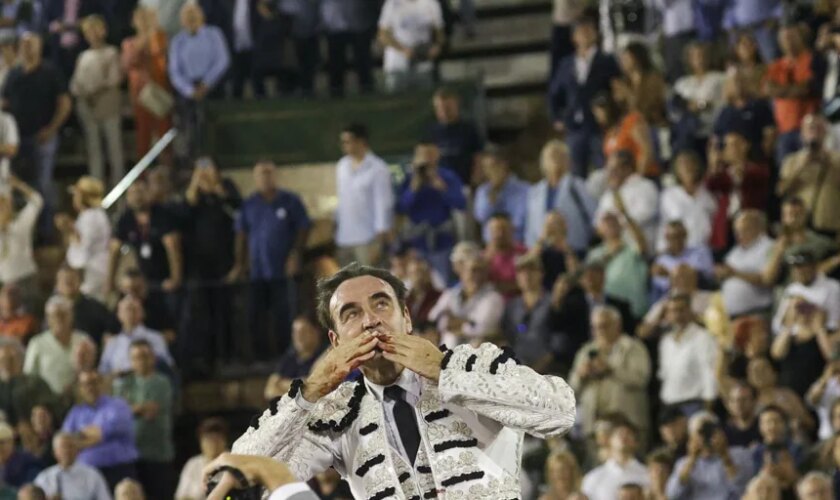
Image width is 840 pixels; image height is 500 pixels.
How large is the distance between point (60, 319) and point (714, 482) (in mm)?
5000

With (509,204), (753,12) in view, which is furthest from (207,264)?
(753,12)

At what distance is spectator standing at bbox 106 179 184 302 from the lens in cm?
1509

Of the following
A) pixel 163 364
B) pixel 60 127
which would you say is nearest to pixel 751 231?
pixel 163 364

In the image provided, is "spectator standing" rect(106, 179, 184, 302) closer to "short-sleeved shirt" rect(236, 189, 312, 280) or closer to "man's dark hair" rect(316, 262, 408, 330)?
"short-sleeved shirt" rect(236, 189, 312, 280)

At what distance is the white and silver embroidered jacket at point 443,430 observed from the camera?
5.77 m

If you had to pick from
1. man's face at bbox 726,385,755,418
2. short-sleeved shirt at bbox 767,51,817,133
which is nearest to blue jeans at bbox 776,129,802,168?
short-sleeved shirt at bbox 767,51,817,133

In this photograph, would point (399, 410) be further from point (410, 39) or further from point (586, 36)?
point (410, 39)

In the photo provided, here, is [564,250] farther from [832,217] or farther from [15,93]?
[15,93]

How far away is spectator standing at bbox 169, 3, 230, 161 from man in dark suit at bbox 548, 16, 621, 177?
296cm

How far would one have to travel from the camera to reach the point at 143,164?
56.7 feet

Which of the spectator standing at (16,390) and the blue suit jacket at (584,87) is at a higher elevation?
the blue suit jacket at (584,87)

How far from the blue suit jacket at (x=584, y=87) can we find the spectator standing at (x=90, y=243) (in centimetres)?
372

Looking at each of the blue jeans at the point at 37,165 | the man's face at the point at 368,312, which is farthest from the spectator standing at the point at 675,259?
the man's face at the point at 368,312

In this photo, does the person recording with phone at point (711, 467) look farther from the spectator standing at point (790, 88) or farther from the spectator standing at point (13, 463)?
the spectator standing at point (13, 463)
